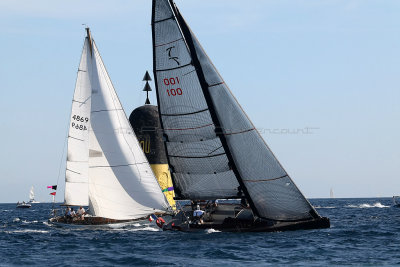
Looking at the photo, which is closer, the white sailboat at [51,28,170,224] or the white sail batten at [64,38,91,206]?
the white sailboat at [51,28,170,224]

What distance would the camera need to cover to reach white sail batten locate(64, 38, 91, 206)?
4275 cm

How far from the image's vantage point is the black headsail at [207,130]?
3241cm

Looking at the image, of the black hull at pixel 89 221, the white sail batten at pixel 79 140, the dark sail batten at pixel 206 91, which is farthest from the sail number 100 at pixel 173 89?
the white sail batten at pixel 79 140

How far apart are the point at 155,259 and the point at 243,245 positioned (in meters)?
5.12

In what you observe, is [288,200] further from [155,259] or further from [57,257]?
[57,257]

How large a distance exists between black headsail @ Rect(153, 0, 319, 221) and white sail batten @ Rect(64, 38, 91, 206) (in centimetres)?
975

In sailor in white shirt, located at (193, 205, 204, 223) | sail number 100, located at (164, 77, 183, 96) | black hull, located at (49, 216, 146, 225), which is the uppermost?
sail number 100, located at (164, 77, 183, 96)

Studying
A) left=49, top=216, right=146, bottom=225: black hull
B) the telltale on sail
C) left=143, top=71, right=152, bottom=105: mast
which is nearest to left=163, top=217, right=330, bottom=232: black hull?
left=49, top=216, right=146, bottom=225: black hull

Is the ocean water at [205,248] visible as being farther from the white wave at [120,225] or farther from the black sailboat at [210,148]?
the white wave at [120,225]

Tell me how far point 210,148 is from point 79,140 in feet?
44.0

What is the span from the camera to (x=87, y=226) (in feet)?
133

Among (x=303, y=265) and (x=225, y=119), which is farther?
(x=225, y=119)

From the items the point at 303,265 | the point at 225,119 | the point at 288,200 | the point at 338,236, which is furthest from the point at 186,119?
the point at 303,265

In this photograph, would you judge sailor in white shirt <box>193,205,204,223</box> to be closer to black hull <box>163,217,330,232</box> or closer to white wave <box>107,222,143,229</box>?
black hull <box>163,217,330,232</box>
